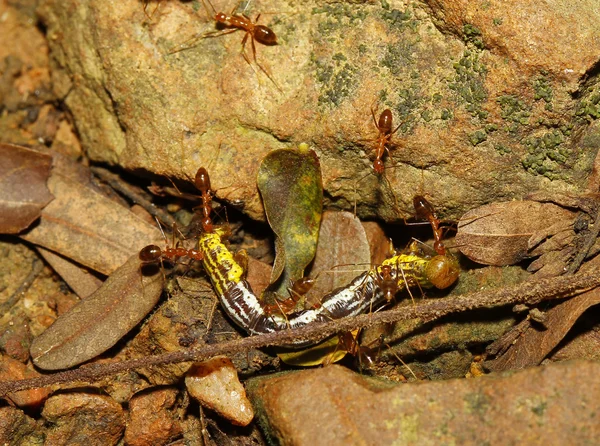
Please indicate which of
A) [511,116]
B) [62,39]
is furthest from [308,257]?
[62,39]

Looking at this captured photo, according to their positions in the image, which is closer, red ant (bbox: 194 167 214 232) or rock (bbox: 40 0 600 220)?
rock (bbox: 40 0 600 220)

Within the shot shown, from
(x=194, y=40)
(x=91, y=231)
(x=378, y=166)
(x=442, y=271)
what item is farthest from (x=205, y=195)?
(x=442, y=271)

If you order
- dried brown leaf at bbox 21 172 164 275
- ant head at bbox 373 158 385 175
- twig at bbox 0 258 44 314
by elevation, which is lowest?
twig at bbox 0 258 44 314

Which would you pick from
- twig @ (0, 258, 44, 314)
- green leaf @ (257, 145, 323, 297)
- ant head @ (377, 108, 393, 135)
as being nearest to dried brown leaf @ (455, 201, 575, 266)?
ant head @ (377, 108, 393, 135)

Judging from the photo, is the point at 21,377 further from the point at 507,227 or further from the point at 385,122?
the point at 507,227

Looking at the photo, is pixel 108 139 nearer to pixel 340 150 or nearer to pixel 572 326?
pixel 340 150

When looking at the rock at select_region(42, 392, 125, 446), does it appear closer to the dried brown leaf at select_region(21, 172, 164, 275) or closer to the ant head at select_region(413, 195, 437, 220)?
the dried brown leaf at select_region(21, 172, 164, 275)

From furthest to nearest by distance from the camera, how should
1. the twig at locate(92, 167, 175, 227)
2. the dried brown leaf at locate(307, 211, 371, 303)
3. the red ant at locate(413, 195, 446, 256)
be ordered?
the twig at locate(92, 167, 175, 227) → the dried brown leaf at locate(307, 211, 371, 303) → the red ant at locate(413, 195, 446, 256)
